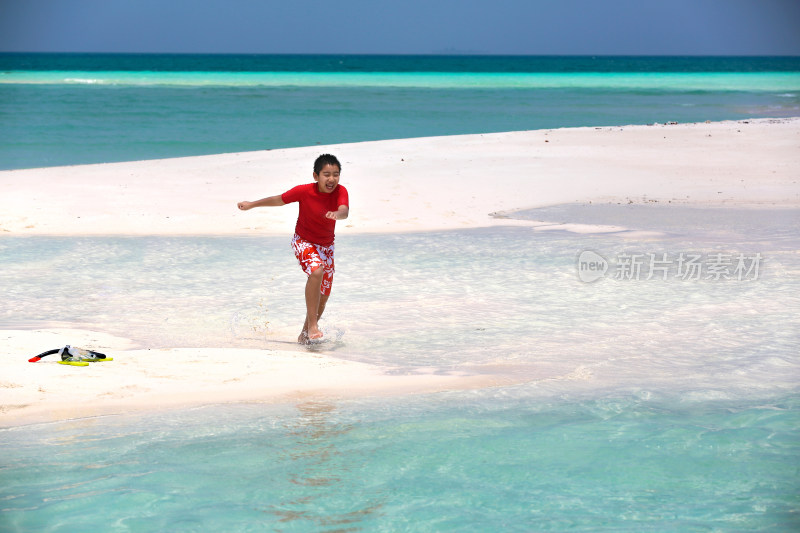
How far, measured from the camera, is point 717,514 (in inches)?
146

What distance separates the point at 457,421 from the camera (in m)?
4.75

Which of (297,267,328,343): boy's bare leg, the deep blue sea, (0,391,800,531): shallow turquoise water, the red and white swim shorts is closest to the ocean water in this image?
the deep blue sea

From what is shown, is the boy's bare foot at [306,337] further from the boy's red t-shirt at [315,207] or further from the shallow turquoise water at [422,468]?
the shallow turquoise water at [422,468]

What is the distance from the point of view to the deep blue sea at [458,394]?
3.79m

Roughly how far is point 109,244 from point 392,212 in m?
3.76

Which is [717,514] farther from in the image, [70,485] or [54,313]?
[54,313]

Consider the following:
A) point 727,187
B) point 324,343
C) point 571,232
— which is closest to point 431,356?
point 324,343

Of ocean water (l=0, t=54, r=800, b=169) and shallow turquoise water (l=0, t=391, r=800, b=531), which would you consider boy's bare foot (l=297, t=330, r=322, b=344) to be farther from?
ocean water (l=0, t=54, r=800, b=169)

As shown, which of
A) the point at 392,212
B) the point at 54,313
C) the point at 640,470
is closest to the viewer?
the point at 640,470

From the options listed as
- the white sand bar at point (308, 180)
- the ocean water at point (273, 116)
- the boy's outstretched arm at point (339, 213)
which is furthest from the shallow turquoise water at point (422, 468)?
the ocean water at point (273, 116)

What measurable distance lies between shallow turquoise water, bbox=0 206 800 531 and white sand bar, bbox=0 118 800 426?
1.08ft

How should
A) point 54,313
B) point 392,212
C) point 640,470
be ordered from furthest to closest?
point 392,212, point 54,313, point 640,470

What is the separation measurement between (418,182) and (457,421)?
32.6 ft

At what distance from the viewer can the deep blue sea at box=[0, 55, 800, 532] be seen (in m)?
3.79
